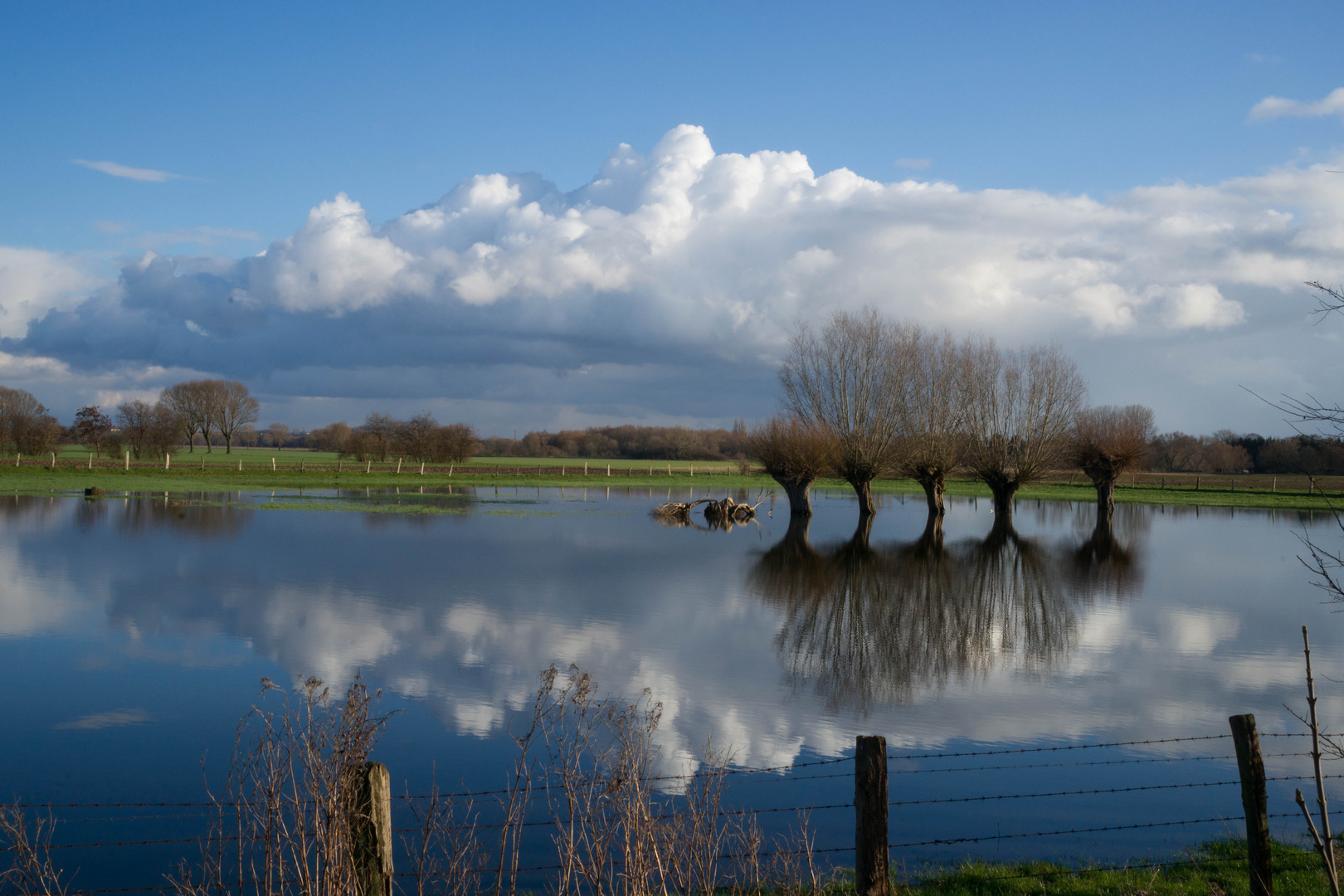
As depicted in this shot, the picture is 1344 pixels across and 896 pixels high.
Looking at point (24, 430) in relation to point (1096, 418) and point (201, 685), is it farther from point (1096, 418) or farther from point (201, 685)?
point (1096, 418)

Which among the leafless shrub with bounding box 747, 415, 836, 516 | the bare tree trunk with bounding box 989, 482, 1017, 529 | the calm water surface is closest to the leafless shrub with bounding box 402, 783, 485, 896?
the calm water surface

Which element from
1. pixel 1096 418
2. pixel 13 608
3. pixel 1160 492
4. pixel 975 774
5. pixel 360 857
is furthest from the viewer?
pixel 1160 492

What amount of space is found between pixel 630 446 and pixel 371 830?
4764 inches

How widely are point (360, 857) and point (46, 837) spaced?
4.16 meters

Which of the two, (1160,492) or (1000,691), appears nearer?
(1000,691)

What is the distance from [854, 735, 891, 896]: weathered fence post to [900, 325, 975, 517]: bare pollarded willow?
34.8 m

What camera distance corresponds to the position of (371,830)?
4039 mm

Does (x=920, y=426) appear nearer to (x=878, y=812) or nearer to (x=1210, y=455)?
(x=878, y=812)

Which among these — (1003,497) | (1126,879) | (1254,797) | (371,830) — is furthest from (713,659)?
(1003,497)

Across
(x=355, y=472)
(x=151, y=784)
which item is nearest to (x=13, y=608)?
(x=151, y=784)

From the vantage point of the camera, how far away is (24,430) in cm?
6291

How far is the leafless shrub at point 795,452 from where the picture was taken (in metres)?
39.2

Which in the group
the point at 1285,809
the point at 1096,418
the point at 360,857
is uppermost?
the point at 1096,418

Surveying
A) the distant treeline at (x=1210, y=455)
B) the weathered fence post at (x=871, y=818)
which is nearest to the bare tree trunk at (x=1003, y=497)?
the weathered fence post at (x=871, y=818)
